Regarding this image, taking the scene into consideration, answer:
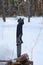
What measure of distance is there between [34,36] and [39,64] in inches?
134

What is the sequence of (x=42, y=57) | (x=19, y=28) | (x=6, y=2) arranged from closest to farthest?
(x=19, y=28), (x=42, y=57), (x=6, y=2)

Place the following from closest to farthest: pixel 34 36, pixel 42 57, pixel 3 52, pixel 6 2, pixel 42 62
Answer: pixel 42 62, pixel 42 57, pixel 3 52, pixel 34 36, pixel 6 2

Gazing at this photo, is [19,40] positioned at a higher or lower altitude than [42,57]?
higher

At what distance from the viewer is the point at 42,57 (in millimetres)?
4520

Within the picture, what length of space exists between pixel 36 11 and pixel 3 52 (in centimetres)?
896

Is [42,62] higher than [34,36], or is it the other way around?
[42,62]

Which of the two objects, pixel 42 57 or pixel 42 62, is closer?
pixel 42 62

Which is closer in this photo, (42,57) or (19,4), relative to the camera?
(42,57)

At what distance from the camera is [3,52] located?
489 cm

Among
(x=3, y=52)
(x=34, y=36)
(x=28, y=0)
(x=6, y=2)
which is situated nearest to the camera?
(x=3, y=52)

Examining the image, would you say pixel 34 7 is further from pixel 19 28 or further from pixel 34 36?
pixel 19 28

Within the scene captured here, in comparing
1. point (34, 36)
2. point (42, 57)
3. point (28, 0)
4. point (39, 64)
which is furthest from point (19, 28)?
point (28, 0)

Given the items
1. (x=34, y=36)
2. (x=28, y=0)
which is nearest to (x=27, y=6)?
(x=28, y=0)

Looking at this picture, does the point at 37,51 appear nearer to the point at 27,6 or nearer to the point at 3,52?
the point at 3,52
